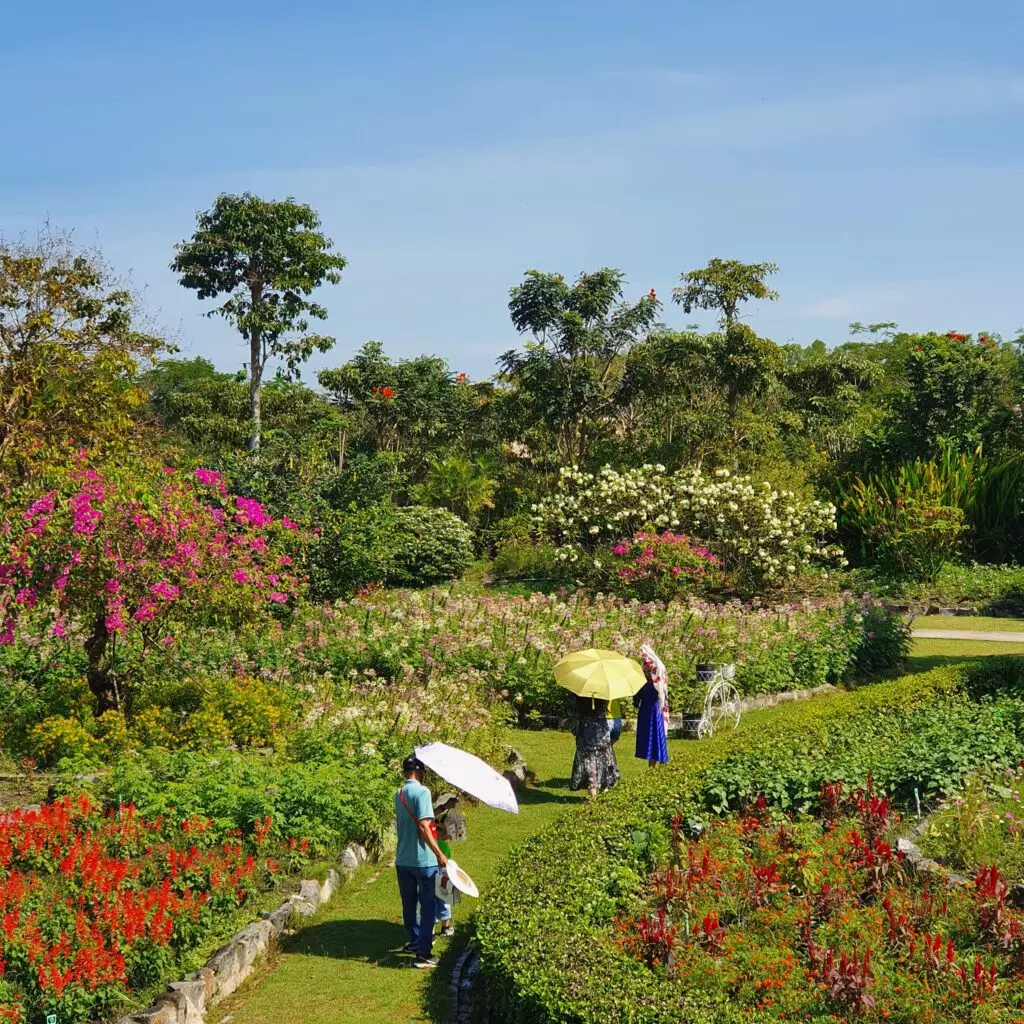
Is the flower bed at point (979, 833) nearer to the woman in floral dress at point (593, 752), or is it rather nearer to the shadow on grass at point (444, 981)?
the woman in floral dress at point (593, 752)

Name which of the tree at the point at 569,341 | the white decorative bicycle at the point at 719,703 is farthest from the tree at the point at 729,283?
the white decorative bicycle at the point at 719,703

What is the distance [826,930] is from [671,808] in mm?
2292

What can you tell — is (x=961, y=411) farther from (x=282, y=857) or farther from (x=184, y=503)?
(x=282, y=857)

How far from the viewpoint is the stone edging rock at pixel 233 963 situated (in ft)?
20.5

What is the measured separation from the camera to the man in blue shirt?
7469 millimetres

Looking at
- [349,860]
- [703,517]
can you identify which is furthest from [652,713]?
[703,517]

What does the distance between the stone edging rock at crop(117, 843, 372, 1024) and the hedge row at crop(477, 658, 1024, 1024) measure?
1.44m

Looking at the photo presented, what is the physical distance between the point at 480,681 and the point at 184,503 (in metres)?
4.17

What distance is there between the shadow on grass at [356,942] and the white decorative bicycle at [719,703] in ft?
20.7

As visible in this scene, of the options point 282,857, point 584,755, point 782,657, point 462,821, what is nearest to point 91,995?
point 282,857

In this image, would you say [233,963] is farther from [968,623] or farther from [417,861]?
[968,623]

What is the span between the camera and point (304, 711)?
12.1 meters

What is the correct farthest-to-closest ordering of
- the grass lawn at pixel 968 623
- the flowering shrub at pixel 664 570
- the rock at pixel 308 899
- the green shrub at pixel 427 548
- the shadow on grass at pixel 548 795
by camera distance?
the green shrub at pixel 427 548, the grass lawn at pixel 968 623, the flowering shrub at pixel 664 570, the shadow on grass at pixel 548 795, the rock at pixel 308 899

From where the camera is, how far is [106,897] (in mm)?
7055
